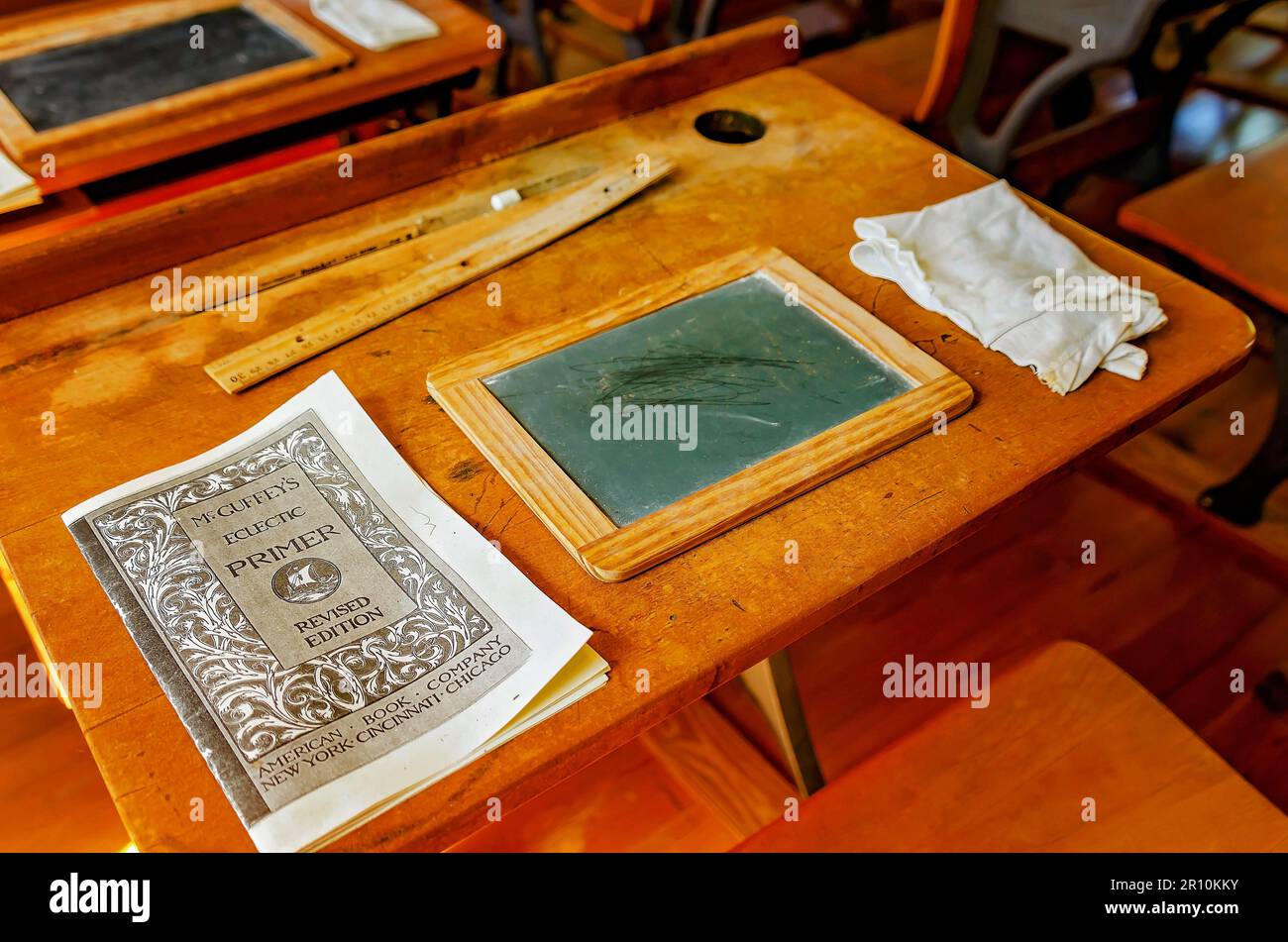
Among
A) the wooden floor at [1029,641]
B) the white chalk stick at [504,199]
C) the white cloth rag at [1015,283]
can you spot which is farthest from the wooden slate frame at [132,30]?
the wooden floor at [1029,641]

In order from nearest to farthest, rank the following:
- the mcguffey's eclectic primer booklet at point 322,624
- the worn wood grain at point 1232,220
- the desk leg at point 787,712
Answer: the mcguffey's eclectic primer booklet at point 322,624 < the desk leg at point 787,712 < the worn wood grain at point 1232,220

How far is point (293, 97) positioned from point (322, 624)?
3.99 ft

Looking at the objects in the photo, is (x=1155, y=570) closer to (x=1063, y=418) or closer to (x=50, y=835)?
(x=1063, y=418)

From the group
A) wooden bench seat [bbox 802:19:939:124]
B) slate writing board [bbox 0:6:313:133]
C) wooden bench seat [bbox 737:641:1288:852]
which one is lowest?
wooden bench seat [bbox 737:641:1288:852]

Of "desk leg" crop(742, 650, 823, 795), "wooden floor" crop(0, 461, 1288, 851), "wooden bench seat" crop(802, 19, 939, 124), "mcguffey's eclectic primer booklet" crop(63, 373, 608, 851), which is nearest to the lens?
"mcguffey's eclectic primer booklet" crop(63, 373, 608, 851)

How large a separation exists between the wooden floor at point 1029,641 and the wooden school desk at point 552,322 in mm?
869

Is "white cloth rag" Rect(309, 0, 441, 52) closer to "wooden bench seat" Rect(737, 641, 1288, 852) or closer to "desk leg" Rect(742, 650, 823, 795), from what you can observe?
"desk leg" Rect(742, 650, 823, 795)

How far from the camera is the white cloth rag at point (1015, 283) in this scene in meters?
1.17

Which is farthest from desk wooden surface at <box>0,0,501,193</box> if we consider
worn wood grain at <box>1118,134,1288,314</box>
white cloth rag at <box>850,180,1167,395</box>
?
worn wood grain at <box>1118,134,1288,314</box>

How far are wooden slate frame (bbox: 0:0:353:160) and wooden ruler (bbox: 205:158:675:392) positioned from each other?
2.24 ft

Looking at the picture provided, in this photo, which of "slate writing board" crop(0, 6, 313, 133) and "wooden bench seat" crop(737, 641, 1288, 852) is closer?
"wooden bench seat" crop(737, 641, 1288, 852)

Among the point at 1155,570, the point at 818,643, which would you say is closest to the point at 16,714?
the point at 818,643

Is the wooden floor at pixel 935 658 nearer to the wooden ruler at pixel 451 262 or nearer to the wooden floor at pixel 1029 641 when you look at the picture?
the wooden floor at pixel 1029 641

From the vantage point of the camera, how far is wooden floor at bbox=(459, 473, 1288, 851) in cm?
175
